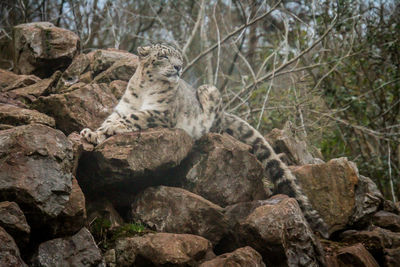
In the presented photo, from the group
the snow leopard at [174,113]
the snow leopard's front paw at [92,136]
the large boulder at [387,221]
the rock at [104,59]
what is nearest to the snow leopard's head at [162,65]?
the snow leopard at [174,113]

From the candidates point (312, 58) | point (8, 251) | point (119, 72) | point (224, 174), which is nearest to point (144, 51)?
point (119, 72)

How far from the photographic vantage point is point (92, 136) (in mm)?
5961

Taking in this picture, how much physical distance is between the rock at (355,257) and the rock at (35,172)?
3634mm

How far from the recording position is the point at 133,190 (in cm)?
620

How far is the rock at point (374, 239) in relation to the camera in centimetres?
634

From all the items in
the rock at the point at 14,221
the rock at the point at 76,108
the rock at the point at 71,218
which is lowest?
the rock at the point at 71,218

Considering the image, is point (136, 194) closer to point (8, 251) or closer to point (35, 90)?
point (35, 90)

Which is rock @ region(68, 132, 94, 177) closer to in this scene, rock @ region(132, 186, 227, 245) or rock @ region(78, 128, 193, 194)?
rock @ region(78, 128, 193, 194)

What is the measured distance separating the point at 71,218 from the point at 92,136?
1.75 metres

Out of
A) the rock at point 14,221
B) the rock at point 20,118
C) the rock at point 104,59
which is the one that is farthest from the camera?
the rock at point 104,59

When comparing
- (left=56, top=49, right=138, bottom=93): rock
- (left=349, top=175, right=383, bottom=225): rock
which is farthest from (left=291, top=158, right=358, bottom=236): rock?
(left=56, top=49, right=138, bottom=93): rock

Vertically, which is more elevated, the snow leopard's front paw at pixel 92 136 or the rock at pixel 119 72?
the rock at pixel 119 72

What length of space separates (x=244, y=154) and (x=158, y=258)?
2513 millimetres

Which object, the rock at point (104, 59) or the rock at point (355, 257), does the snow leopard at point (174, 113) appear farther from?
the rock at point (104, 59)
